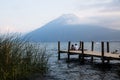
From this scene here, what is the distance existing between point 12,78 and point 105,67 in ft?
54.6

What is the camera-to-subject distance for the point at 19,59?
15.6m

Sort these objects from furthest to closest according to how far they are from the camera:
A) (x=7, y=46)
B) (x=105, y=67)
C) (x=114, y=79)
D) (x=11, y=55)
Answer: (x=105, y=67), (x=114, y=79), (x=11, y=55), (x=7, y=46)

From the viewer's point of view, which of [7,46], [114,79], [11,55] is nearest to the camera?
[7,46]

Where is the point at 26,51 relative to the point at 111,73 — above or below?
above

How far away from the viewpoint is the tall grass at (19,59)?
1399 cm

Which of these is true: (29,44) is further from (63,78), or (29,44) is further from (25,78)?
(63,78)

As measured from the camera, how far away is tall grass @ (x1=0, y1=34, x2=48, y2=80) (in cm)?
1399

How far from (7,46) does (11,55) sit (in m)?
1.08

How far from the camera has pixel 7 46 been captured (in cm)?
1400

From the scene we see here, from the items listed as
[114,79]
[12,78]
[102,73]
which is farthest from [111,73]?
[12,78]

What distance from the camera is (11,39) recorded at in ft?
50.2

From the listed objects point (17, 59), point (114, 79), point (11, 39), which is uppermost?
point (11, 39)

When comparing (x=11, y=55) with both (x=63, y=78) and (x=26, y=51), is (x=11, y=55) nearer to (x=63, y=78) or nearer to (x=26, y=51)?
(x=26, y=51)

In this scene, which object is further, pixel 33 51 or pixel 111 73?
pixel 111 73
